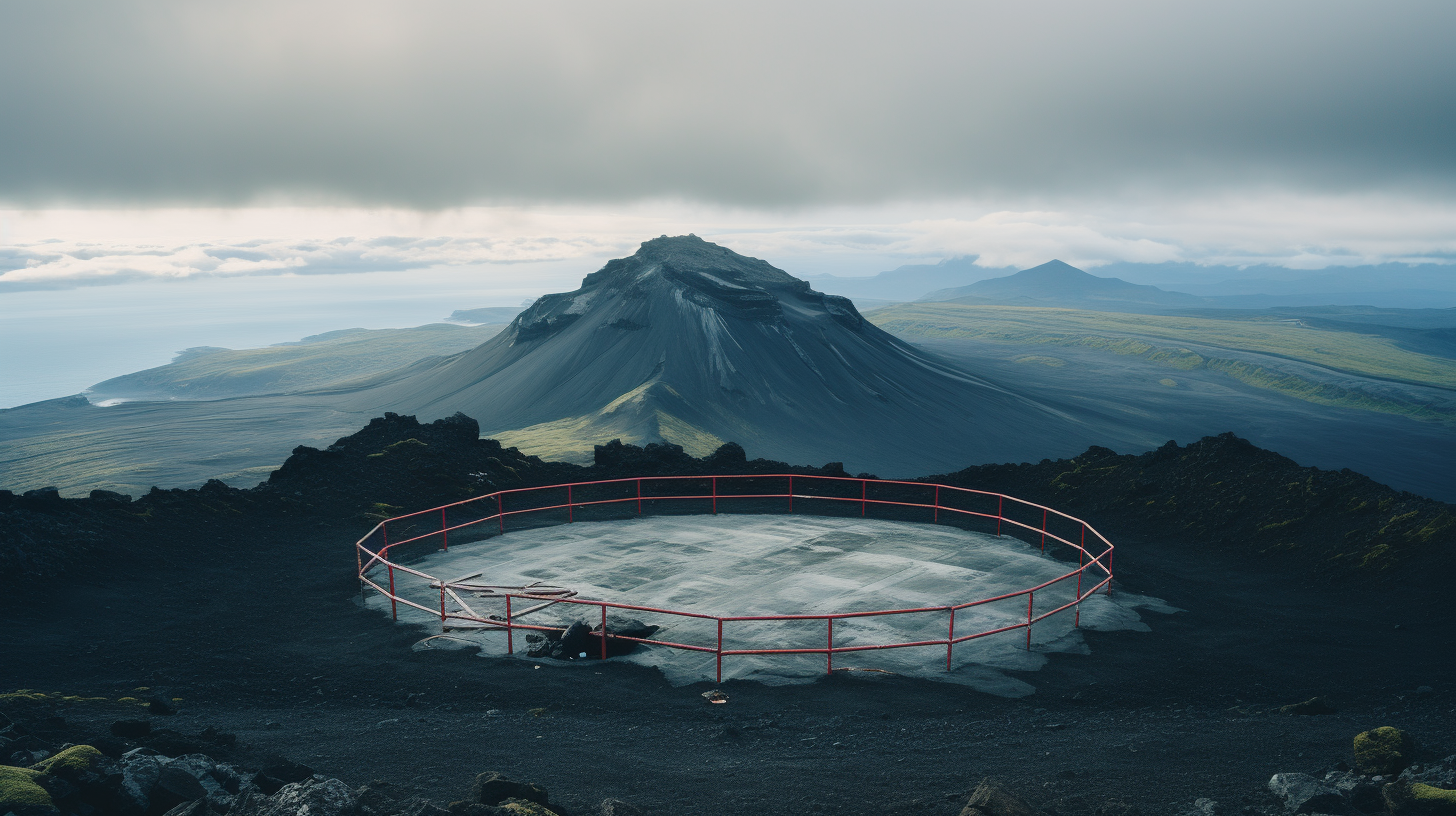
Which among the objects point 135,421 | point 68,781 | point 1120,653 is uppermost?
point 68,781

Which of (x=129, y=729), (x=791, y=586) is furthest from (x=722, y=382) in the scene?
(x=129, y=729)

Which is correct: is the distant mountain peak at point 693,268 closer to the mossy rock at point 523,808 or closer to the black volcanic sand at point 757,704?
the black volcanic sand at point 757,704

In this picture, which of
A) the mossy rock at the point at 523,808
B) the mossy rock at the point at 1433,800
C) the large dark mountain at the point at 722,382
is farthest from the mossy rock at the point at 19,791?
the large dark mountain at the point at 722,382

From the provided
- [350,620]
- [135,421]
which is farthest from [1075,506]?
[135,421]

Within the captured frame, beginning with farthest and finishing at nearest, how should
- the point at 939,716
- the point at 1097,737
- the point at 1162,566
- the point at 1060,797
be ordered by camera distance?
the point at 1162,566 < the point at 939,716 < the point at 1097,737 < the point at 1060,797

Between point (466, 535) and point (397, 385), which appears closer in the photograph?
point (466, 535)

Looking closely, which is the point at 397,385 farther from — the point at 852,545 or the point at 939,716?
the point at 939,716

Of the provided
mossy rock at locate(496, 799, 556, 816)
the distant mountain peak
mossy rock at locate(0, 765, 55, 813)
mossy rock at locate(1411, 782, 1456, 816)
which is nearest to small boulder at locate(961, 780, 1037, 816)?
mossy rock at locate(1411, 782, 1456, 816)
